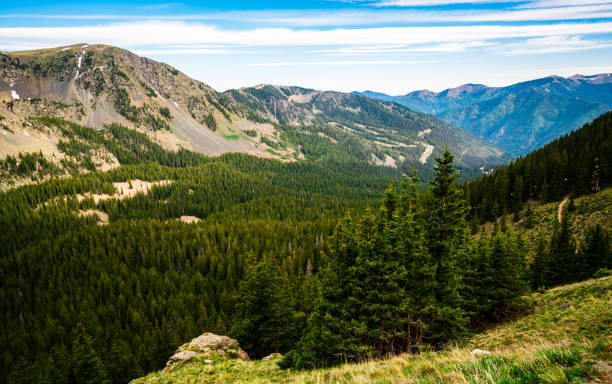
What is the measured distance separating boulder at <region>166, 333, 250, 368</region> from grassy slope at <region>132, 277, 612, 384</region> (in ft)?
5.42

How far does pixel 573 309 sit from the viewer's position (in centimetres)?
2573

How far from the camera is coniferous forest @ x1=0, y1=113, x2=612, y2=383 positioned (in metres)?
24.0

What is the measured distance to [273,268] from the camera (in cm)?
4197

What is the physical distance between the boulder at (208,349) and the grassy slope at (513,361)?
65.0 inches

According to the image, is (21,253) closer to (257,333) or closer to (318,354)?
(257,333)

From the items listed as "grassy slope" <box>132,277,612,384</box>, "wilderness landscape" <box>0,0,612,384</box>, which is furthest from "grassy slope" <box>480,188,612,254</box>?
"grassy slope" <box>132,277,612,384</box>

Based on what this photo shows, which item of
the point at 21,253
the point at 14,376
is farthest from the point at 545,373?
the point at 21,253

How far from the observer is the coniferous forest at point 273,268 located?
24.0 meters

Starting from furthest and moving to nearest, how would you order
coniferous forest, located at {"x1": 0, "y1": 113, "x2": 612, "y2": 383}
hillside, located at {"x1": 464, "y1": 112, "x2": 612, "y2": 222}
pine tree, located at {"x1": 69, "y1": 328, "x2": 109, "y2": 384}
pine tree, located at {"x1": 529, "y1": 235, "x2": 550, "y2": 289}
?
hillside, located at {"x1": 464, "y1": 112, "x2": 612, "y2": 222} → pine tree, located at {"x1": 529, "y1": 235, "x2": 550, "y2": 289} → pine tree, located at {"x1": 69, "y1": 328, "x2": 109, "y2": 384} → coniferous forest, located at {"x1": 0, "y1": 113, "x2": 612, "y2": 383}

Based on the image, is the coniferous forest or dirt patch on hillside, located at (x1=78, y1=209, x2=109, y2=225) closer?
the coniferous forest

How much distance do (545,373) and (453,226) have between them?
1922 centimetres

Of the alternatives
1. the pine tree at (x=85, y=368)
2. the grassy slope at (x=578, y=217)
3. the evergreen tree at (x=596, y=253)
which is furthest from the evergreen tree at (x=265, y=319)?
the grassy slope at (x=578, y=217)

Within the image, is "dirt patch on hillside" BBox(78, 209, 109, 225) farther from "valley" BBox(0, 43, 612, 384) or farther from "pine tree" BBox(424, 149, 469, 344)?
"pine tree" BBox(424, 149, 469, 344)

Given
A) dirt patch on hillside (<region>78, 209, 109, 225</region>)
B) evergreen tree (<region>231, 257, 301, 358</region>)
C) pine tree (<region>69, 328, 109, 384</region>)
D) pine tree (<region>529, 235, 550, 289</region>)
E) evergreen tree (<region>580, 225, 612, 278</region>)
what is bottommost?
dirt patch on hillside (<region>78, 209, 109, 225</region>)
